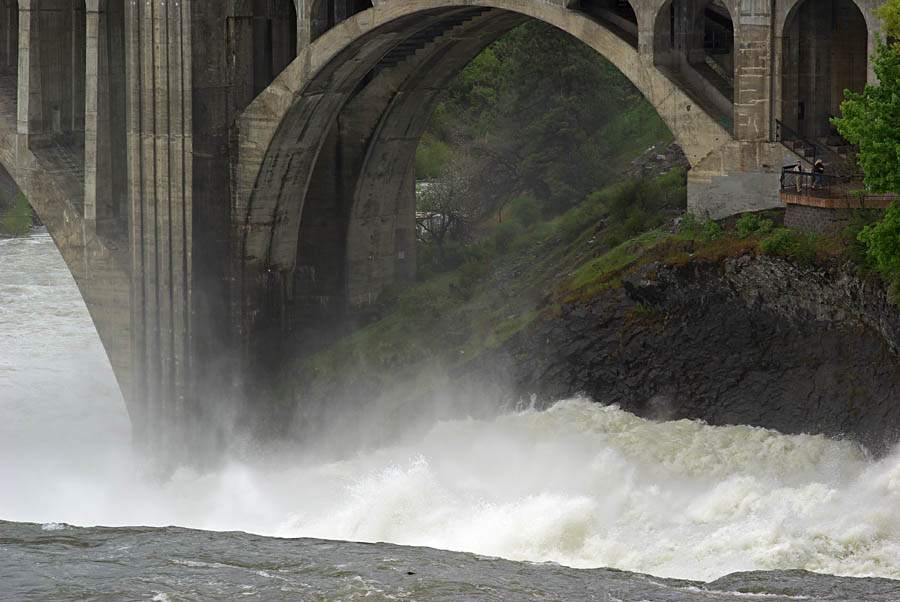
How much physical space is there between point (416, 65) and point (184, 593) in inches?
649

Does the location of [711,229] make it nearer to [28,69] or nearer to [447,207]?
[28,69]

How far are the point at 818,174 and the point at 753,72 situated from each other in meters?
2.03

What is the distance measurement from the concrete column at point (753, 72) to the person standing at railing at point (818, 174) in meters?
0.98

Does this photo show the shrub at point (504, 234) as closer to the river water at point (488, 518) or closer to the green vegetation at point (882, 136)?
the river water at point (488, 518)

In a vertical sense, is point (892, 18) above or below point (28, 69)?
below

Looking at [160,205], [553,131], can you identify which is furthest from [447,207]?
[160,205]

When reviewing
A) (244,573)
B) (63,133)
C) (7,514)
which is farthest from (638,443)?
(63,133)

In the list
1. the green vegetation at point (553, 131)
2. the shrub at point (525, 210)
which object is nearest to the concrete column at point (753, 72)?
the shrub at point (525, 210)

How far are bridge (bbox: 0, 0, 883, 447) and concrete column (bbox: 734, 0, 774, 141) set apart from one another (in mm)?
2971

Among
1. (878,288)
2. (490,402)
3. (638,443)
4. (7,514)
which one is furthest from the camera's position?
(7,514)

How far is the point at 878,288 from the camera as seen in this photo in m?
25.8

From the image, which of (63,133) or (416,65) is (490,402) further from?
(63,133)

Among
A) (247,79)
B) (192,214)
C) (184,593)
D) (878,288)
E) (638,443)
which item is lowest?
(184,593)

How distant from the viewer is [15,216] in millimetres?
57750
